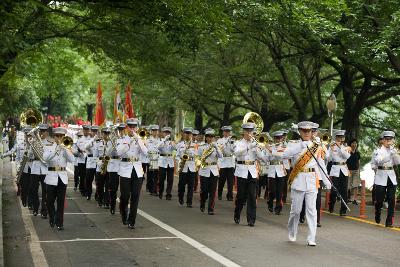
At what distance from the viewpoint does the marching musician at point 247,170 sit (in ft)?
41.0

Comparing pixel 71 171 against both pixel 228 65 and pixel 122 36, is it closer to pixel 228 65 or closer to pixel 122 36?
pixel 228 65

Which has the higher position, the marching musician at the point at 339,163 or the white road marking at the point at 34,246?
the marching musician at the point at 339,163

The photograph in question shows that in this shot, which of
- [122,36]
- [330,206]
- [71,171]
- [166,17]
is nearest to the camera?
[166,17]

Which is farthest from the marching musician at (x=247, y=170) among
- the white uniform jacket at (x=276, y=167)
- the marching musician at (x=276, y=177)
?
the white uniform jacket at (x=276, y=167)

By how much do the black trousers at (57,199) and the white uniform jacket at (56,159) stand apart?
10 centimetres

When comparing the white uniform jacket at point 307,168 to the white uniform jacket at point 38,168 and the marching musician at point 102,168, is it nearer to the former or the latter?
the white uniform jacket at point 38,168

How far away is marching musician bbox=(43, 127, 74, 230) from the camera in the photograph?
11680 mm

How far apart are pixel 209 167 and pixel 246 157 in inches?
86.8

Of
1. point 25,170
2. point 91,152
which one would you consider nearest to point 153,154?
A: point 91,152

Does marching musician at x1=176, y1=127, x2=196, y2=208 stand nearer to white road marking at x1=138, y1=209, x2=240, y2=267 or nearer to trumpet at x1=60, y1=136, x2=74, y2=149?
white road marking at x1=138, y1=209, x2=240, y2=267

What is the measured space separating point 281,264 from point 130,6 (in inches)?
218

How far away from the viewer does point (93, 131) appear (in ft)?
59.4

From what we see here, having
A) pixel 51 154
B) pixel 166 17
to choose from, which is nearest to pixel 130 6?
pixel 166 17

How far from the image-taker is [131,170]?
1209 cm
